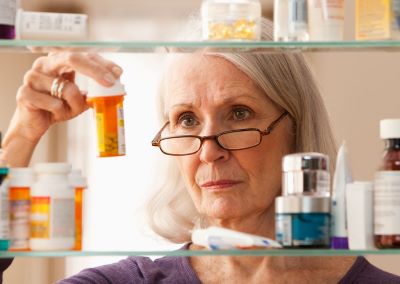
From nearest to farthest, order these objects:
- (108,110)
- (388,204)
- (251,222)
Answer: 1. (388,204)
2. (108,110)
3. (251,222)

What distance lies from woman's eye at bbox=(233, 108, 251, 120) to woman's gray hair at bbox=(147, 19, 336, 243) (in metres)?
0.05

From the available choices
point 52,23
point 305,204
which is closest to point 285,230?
point 305,204

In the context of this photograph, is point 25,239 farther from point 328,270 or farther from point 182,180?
point 328,270

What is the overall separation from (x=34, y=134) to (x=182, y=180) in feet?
0.85

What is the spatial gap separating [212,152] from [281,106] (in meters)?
0.13

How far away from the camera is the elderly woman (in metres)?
1.30

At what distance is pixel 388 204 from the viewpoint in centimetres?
100

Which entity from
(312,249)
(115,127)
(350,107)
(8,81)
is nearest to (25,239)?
(115,127)

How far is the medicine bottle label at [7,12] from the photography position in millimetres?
1063

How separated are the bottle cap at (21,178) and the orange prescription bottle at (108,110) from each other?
0.50ft

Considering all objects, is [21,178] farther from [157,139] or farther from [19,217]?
[157,139]

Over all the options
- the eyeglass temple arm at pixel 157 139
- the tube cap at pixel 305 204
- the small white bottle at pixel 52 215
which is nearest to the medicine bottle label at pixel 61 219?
the small white bottle at pixel 52 215

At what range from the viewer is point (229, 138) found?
4.25ft

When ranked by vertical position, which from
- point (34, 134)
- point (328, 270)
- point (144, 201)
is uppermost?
point (34, 134)
